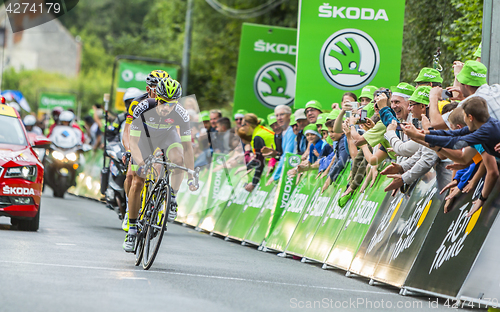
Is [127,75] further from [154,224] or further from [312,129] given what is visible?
[154,224]

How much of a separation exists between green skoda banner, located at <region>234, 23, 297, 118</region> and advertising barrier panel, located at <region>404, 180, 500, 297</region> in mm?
9659

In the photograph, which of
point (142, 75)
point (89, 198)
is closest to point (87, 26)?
point (142, 75)

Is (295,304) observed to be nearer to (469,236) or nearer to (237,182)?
(469,236)

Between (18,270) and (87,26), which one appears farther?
(87,26)

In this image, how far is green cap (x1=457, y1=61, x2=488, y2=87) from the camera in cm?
855

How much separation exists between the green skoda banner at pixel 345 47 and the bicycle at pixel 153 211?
4.53 metres

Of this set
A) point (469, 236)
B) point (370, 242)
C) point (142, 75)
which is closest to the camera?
point (469, 236)

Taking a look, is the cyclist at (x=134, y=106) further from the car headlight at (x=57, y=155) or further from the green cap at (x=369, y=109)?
the car headlight at (x=57, y=155)

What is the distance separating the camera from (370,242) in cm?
1000

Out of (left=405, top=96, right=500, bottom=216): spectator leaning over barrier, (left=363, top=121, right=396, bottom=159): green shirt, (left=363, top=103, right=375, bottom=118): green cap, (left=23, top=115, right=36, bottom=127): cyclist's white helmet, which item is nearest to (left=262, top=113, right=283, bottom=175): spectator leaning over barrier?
(left=363, top=103, right=375, bottom=118): green cap

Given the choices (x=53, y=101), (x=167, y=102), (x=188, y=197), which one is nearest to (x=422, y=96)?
(x=167, y=102)

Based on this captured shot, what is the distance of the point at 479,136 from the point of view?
780 cm

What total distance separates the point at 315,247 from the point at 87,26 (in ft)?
334

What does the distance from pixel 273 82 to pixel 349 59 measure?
16.1ft
